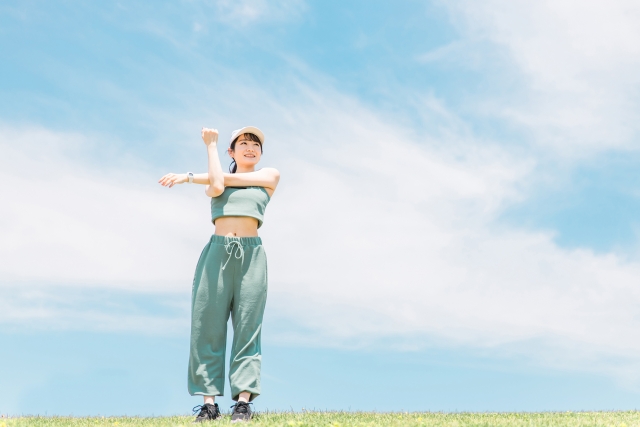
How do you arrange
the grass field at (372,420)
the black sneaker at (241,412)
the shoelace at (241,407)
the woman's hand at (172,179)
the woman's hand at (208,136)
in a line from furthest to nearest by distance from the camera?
the woman's hand at (208,136) < the woman's hand at (172,179) < the shoelace at (241,407) < the black sneaker at (241,412) < the grass field at (372,420)

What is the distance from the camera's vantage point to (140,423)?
733 cm

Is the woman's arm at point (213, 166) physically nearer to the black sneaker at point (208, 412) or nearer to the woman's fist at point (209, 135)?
the woman's fist at point (209, 135)

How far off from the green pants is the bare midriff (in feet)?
0.24

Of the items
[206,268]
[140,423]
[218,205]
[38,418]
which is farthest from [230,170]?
[38,418]

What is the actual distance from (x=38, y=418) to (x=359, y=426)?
14.8ft

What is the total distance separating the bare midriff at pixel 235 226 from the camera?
7.09 meters

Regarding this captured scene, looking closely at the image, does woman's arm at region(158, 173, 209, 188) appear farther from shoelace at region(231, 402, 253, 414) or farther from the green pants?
shoelace at region(231, 402, 253, 414)

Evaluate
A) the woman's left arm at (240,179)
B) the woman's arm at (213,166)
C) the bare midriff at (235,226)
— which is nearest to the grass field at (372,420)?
the bare midriff at (235,226)

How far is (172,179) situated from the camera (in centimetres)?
698

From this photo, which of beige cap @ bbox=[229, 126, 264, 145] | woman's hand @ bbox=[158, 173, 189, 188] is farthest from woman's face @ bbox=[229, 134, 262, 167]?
woman's hand @ bbox=[158, 173, 189, 188]

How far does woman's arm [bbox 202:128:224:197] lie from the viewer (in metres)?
7.00

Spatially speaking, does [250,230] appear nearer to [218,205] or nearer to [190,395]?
[218,205]

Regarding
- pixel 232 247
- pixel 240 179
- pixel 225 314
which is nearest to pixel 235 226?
pixel 232 247

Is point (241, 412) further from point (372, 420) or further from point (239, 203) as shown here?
point (239, 203)
